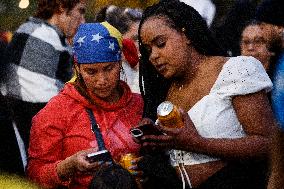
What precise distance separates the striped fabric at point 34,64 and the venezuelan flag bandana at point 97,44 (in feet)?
2.46

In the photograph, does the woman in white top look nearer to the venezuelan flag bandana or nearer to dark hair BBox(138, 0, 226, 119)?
dark hair BBox(138, 0, 226, 119)

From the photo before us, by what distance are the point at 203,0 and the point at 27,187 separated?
4.53 metres

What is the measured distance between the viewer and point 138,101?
178 inches

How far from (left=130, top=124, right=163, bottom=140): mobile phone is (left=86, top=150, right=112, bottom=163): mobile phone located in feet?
0.91

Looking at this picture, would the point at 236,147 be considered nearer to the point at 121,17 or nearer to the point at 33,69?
the point at 33,69

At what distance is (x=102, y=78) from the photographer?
428 cm

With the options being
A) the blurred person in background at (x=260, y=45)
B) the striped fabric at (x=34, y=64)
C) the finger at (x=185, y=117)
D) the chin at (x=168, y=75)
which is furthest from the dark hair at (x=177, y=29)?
the blurred person in background at (x=260, y=45)

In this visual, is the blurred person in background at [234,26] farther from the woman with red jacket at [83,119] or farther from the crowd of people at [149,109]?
the woman with red jacket at [83,119]

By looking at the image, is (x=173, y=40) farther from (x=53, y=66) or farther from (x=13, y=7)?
(x=13, y=7)

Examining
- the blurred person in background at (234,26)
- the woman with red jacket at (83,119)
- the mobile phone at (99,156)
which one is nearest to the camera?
the mobile phone at (99,156)

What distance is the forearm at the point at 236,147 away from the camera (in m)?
3.55

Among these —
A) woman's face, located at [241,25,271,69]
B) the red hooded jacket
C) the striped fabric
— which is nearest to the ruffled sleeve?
the red hooded jacket

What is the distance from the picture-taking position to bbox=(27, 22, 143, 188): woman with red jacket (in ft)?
13.8

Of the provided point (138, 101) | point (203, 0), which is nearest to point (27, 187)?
point (138, 101)
